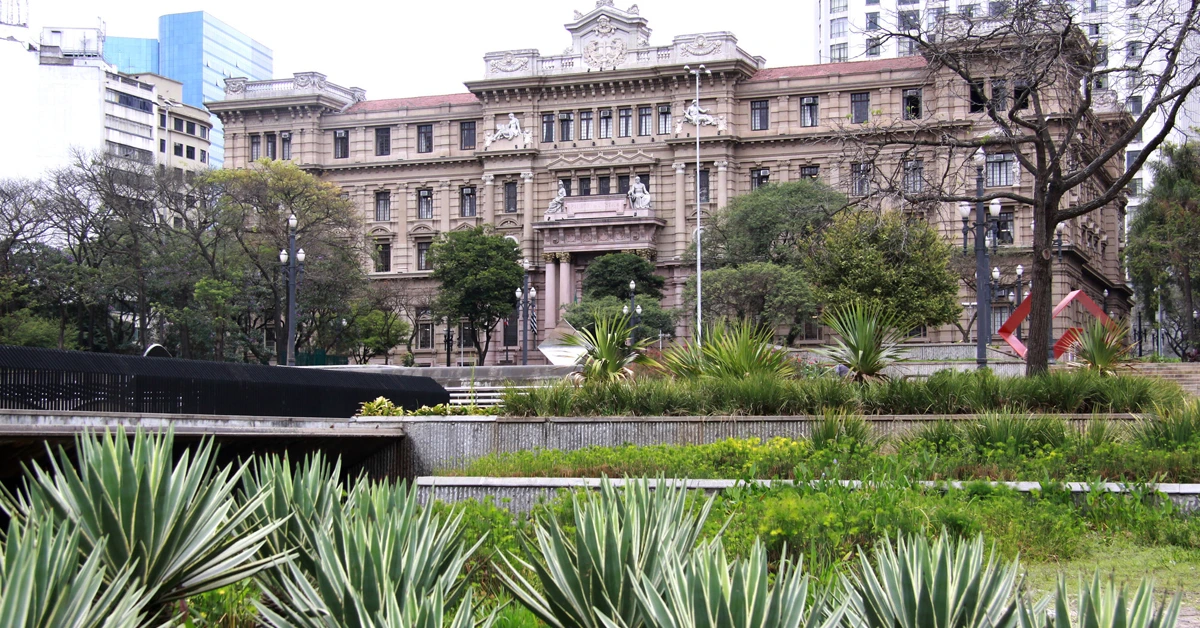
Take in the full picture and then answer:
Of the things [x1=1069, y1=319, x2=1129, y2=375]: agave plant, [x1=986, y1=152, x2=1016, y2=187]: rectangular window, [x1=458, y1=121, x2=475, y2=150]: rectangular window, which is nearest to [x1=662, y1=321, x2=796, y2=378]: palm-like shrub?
[x1=1069, y1=319, x2=1129, y2=375]: agave plant

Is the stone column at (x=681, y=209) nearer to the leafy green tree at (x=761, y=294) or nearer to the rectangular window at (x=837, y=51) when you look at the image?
the leafy green tree at (x=761, y=294)

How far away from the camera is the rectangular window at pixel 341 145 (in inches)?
3172

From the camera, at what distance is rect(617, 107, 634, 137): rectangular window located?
74.0 meters

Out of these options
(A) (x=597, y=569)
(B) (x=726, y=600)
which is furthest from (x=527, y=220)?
(B) (x=726, y=600)

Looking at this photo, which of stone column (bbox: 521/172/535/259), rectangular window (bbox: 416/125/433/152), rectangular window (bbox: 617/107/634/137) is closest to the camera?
rectangular window (bbox: 617/107/634/137)

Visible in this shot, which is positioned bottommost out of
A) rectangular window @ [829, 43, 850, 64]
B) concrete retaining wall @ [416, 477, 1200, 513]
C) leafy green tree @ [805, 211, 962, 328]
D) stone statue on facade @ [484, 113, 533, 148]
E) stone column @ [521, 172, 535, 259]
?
concrete retaining wall @ [416, 477, 1200, 513]

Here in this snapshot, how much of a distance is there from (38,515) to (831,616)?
154 inches

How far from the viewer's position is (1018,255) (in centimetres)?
6394

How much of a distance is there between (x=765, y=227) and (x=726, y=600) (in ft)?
188

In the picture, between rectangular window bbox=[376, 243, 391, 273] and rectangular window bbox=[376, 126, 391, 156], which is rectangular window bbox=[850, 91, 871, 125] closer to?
rectangular window bbox=[376, 126, 391, 156]

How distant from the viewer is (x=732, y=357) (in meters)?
20.6

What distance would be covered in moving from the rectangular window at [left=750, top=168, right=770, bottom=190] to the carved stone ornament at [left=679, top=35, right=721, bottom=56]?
7.16 m

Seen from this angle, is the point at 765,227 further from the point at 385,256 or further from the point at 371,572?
the point at 371,572

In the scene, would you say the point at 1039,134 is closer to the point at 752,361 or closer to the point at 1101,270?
the point at 752,361
